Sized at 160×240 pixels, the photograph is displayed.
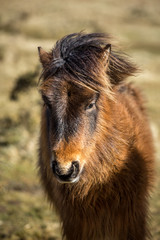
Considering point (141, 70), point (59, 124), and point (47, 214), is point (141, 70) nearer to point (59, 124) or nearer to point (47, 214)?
point (59, 124)

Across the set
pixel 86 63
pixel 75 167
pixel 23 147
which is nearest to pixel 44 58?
pixel 86 63

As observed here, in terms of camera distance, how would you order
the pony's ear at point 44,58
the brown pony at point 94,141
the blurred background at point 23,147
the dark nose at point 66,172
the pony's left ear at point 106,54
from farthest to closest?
the blurred background at point 23,147 < the pony's ear at point 44,58 < the pony's left ear at point 106,54 < the brown pony at point 94,141 < the dark nose at point 66,172

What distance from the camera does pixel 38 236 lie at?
4.85 m

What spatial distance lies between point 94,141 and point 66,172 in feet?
1.86

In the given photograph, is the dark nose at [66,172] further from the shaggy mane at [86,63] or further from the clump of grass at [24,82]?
the clump of grass at [24,82]

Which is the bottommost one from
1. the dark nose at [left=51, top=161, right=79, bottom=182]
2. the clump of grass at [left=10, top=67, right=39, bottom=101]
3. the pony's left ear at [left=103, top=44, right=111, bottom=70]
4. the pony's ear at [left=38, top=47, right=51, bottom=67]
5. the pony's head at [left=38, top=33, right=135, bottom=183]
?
the dark nose at [left=51, top=161, right=79, bottom=182]

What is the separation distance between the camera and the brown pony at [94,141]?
9.66 ft

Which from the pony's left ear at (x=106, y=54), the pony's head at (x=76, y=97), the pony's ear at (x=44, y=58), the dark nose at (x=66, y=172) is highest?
the pony's ear at (x=44, y=58)

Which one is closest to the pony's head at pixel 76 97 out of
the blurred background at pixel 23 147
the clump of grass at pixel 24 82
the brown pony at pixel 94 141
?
the brown pony at pixel 94 141

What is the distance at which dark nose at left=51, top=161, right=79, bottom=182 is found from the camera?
9.00 ft

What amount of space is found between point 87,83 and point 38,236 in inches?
119

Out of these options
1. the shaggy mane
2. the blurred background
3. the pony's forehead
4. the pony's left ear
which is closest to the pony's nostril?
the pony's forehead

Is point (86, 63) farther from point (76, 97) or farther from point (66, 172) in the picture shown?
point (66, 172)

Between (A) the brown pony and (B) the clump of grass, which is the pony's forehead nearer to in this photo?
(A) the brown pony
